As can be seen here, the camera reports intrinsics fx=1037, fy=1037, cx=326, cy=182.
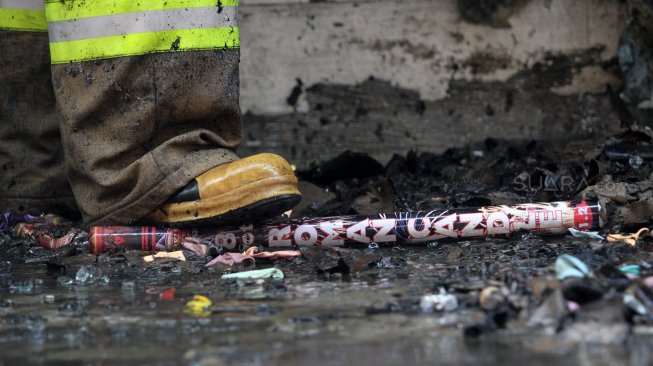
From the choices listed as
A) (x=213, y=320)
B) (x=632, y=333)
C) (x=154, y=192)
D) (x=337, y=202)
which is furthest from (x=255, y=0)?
(x=632, y=333)

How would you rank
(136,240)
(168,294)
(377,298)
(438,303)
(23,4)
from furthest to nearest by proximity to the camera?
(23,4)
(136,240)
(168,294)
(377,298)
(438,303)

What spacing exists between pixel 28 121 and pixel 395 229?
1.62 metres

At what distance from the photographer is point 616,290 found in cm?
248

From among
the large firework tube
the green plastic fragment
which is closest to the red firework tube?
the large firework tube

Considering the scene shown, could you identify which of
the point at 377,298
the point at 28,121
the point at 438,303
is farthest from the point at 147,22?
the point at 438,303

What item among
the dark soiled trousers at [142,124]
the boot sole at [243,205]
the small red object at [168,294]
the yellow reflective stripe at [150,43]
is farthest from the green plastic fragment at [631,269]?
the yellow reflective stripe at [150,43]

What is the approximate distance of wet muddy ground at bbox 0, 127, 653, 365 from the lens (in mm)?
2215

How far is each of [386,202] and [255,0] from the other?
1393 mm

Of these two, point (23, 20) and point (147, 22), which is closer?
point (147, 22)

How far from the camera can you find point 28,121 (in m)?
4.16

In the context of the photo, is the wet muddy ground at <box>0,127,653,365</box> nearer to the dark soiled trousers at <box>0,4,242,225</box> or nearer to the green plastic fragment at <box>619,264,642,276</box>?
the green plastic fragment at <box>619,264,642,276</box>

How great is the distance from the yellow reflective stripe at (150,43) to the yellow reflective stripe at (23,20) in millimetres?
493

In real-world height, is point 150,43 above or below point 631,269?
above

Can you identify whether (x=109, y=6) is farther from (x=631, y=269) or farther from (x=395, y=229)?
(x=631, y=269)
